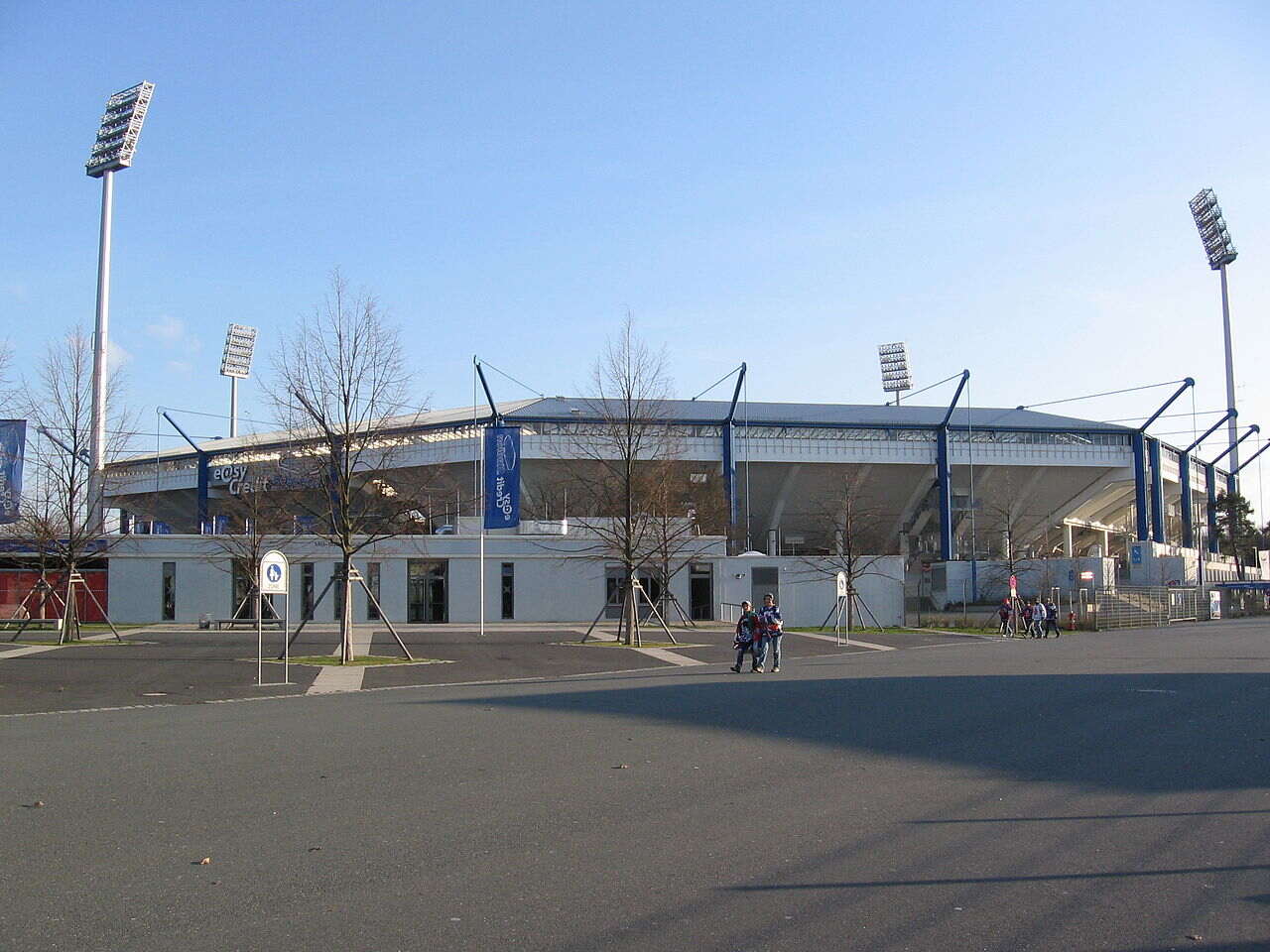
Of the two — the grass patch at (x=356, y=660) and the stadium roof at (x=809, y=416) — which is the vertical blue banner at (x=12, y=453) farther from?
the stadium roof at (x=809, y=416)

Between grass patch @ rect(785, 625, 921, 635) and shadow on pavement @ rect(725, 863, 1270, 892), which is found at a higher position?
shadow on pavement @ rect(725, 863, 1270, 892)

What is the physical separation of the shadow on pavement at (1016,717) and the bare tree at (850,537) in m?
18.0

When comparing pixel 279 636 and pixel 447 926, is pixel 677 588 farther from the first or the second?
pixel 447 926

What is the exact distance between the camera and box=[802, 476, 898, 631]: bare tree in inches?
1834

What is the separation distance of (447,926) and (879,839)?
3.28 metres

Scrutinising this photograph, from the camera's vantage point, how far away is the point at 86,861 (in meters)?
7.12

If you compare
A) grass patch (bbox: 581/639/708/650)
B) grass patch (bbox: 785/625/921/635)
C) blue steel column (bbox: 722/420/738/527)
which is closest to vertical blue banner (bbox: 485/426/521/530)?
grass patch (bbox: 581/639/708/650)

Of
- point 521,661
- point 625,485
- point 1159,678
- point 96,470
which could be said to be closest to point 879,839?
point 1159,678

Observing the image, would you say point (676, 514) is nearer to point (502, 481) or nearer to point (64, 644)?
point (502, 481)

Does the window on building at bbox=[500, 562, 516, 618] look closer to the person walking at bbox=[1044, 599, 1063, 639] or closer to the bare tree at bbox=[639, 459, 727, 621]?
the bare tree at bbox=[639, 459, 727, 621]

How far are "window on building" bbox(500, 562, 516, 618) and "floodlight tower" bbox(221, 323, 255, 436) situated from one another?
5217 cm

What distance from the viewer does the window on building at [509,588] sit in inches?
1886

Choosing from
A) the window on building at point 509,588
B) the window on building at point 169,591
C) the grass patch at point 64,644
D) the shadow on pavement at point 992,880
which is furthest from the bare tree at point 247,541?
the shadow on pavement at point 992,880

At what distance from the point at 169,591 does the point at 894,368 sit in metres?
64.4
